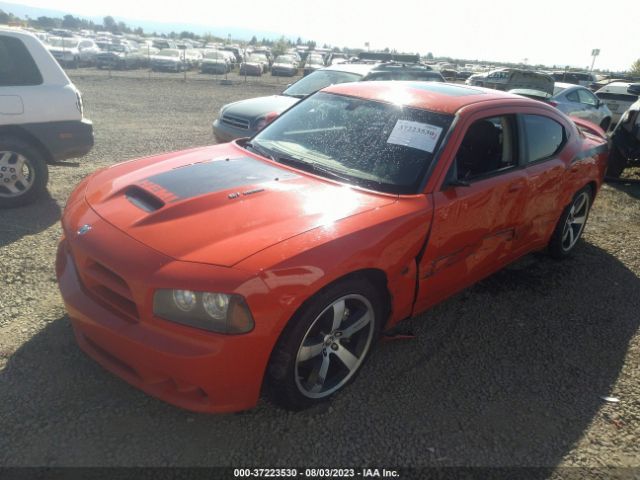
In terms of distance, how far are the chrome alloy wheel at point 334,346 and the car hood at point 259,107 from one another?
5109 mm

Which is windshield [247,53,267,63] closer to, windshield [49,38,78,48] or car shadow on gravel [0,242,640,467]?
windshield [49,38,78,48]

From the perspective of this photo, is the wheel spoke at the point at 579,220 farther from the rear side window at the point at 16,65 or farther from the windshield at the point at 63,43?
the windshield at the point at 63,43

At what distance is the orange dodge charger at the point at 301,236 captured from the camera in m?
2.24

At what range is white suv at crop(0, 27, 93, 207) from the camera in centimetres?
509

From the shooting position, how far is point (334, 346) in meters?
2.72

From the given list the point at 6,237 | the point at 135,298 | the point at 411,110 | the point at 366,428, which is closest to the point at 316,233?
the point at 135,298

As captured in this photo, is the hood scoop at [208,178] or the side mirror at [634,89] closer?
the hood scoop at [208,178]

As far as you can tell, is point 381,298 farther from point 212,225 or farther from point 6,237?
point 6,237

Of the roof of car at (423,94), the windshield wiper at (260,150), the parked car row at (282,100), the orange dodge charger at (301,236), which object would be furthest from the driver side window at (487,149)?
the parked car row at (282,100)

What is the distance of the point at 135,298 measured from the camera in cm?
228

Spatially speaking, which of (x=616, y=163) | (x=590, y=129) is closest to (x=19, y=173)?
(x=590, y=129)

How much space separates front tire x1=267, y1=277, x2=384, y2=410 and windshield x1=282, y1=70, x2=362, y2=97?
21.1 ft

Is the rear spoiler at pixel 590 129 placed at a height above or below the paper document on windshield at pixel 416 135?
below

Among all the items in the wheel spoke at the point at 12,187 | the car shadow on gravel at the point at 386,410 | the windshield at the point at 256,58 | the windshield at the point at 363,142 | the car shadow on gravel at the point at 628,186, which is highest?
the windshield at the point at 363,142
